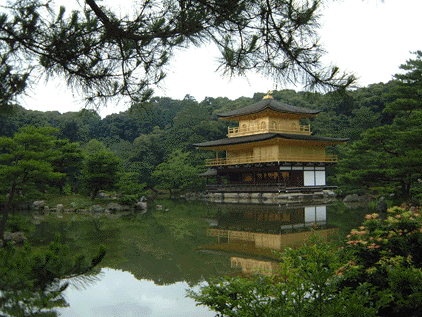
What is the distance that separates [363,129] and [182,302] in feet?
89.1

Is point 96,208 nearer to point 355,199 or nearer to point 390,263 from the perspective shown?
point 355,199

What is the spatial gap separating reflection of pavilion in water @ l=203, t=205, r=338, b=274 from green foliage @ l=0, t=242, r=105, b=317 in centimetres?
329

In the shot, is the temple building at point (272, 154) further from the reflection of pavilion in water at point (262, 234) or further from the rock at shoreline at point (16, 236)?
the rock at shoreline at point (16, 236)

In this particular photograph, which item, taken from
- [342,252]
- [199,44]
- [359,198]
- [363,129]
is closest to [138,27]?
[199,44]

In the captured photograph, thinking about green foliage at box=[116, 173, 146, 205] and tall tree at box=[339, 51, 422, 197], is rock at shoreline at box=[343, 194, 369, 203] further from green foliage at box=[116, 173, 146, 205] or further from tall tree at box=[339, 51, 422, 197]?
green foliage at box=[116, 173, 146, 205]

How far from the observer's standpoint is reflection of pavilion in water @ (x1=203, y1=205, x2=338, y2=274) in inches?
255

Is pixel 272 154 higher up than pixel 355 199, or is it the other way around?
pixel 272 154

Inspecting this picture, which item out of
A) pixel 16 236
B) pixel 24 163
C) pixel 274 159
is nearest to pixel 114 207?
pixel 24 163

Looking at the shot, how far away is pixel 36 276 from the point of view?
6.72 feet

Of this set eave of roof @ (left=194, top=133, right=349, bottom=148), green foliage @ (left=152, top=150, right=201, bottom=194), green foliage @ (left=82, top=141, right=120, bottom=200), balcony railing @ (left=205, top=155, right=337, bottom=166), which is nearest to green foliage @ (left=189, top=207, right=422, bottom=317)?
green foliage @ (left=82, top=141, right=120, bottom=200)

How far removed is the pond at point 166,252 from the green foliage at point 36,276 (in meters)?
0.11

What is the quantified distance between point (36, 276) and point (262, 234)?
25.9 ft

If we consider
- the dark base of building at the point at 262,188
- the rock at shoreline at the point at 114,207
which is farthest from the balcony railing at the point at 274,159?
the rock at shoreline at the point at 114,207

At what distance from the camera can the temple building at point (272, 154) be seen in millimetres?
22578
